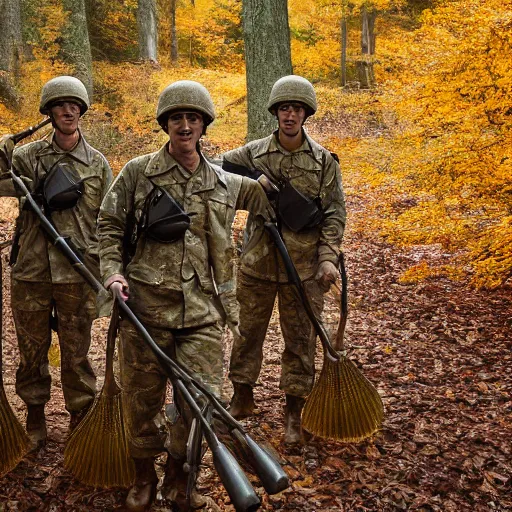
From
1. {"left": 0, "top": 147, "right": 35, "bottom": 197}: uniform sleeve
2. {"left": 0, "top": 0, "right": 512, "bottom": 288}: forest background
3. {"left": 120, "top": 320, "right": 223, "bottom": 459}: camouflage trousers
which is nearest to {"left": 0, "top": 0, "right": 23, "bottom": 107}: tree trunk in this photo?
{"left": 0, "top": 0, "right": 512, "bottom": 288}: forest background

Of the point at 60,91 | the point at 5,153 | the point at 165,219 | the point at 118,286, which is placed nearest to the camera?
the point at 118,286

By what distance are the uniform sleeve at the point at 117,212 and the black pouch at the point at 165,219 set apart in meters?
0.15

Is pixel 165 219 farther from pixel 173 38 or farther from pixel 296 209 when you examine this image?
pixel 173 38

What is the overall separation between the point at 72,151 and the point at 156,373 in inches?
74.0

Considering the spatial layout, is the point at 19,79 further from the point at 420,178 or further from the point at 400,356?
the point at 400,356

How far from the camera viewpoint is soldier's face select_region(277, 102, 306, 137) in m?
4.52

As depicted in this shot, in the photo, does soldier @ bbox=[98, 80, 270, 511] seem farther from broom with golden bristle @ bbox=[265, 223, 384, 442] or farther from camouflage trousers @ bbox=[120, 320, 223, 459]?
broom with golden bristle @ bbox=[265, 223, 384, 442]

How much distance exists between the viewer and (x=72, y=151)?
15.0 feet

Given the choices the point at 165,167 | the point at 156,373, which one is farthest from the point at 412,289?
the point at 165,167

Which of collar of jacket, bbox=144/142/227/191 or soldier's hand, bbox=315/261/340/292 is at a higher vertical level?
collar of jacket, bbox=144/142/227/191

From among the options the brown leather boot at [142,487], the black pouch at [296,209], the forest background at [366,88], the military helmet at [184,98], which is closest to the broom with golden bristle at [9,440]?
the brown leather boot at [142,487]

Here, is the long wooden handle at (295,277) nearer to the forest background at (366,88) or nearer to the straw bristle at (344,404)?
the straw bristle at (344,404)

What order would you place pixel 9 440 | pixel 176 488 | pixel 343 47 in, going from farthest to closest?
pixel 343 47
pixel 9 440
pixel 176 488

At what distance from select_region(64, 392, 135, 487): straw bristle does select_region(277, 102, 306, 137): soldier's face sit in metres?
2.18
